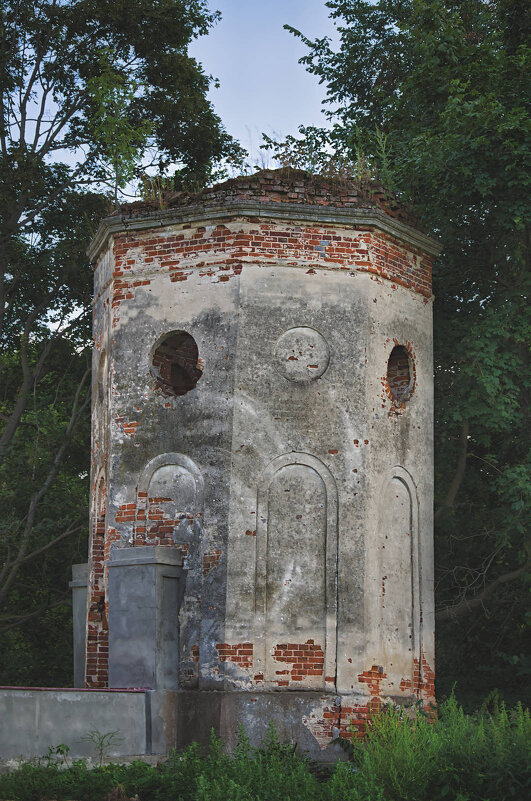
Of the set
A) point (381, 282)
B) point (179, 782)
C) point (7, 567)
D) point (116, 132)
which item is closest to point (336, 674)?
point (179, 782)

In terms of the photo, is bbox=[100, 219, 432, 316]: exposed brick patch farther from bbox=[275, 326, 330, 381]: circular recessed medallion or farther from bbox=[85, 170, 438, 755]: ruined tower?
bbox=[275, 326, 330, 381]: circular recessed medallion

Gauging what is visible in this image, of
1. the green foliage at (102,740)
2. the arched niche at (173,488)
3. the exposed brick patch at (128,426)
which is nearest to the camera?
the green foliage at (102,740)

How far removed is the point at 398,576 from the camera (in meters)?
10.7

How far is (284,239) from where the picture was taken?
35.3 feet

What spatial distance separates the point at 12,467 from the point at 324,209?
8.79m

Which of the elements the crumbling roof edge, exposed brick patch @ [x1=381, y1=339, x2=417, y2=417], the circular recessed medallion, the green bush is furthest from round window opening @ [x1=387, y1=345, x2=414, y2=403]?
the green bush

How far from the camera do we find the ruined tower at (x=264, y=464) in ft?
32.4

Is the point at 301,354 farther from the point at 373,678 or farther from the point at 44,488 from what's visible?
the point at 44,488

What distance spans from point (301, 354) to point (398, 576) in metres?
2.61

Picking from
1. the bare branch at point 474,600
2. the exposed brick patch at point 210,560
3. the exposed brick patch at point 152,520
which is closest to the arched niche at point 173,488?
the exposed brick patch at point 152,520

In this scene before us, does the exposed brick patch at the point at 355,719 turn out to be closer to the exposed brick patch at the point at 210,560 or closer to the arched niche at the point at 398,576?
the arched niche at the point at 398,576

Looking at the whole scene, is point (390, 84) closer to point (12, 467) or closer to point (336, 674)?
point (12, 467)

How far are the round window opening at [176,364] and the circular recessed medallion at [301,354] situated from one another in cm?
92

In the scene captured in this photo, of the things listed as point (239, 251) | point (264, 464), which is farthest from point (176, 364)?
point (264, 464)
